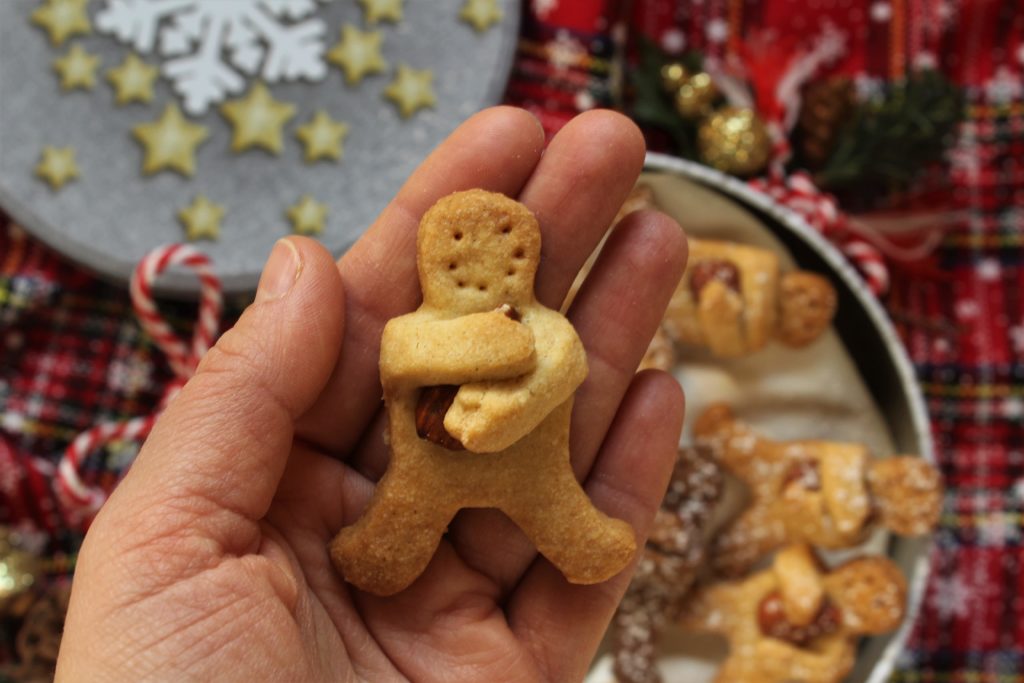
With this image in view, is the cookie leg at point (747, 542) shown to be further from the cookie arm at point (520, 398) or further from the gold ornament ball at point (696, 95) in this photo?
the gold ornament ball at point (696, 95)

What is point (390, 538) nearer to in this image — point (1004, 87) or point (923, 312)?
point (923, 312)

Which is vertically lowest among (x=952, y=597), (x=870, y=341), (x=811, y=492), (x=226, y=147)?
(x=952, y=597)

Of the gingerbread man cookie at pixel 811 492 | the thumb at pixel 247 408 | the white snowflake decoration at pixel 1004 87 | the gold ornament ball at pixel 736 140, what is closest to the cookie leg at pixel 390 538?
the thumb at pixel 247 408

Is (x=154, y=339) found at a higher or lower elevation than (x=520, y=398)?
lower

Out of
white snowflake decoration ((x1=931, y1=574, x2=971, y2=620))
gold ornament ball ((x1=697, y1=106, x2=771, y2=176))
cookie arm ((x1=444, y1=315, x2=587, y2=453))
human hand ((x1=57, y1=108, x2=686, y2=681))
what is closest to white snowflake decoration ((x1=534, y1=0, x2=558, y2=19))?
gold ornament ball ((x1=697, y1=106, x2=771, y2=176))

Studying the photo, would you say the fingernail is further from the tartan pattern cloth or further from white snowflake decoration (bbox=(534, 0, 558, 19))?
white snowflake decoration (bbox=(534, 0, 558, 19))

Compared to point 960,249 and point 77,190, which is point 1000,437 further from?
point 77,190

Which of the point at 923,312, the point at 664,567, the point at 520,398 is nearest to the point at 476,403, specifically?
the point at 520,398

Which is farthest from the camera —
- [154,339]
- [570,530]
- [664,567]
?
[154,339]

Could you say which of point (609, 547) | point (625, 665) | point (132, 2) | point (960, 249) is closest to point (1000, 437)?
point (960, 249)
